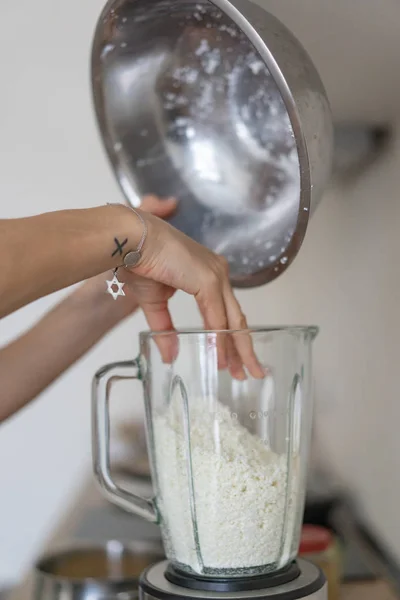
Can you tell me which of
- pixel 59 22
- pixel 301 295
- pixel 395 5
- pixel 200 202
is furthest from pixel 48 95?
pixel 395 5

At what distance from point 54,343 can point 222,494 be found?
0.90 feet

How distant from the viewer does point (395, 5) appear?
23.6 inches

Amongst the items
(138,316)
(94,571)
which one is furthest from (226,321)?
(138,316)

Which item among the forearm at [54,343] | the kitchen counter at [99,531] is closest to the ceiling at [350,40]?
the forearm at [54,343]

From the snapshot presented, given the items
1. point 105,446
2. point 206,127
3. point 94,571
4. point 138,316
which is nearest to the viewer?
point 105,446

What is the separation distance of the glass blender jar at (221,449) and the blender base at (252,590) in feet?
0.04

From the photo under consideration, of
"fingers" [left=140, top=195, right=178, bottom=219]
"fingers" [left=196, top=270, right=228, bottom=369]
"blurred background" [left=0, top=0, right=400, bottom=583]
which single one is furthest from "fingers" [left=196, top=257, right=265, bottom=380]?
"blurred background" [left=0, top=0, right=400, bottom=583]

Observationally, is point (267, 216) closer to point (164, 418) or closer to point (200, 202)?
point (200, 202)

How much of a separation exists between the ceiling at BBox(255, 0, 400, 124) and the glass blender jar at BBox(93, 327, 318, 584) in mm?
254

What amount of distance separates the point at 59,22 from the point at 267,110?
105 centimetres

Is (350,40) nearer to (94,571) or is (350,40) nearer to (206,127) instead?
(206,127)

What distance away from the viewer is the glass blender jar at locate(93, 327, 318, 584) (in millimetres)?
562

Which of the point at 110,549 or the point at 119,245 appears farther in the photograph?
the point at 110,549

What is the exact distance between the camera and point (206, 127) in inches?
29.3
